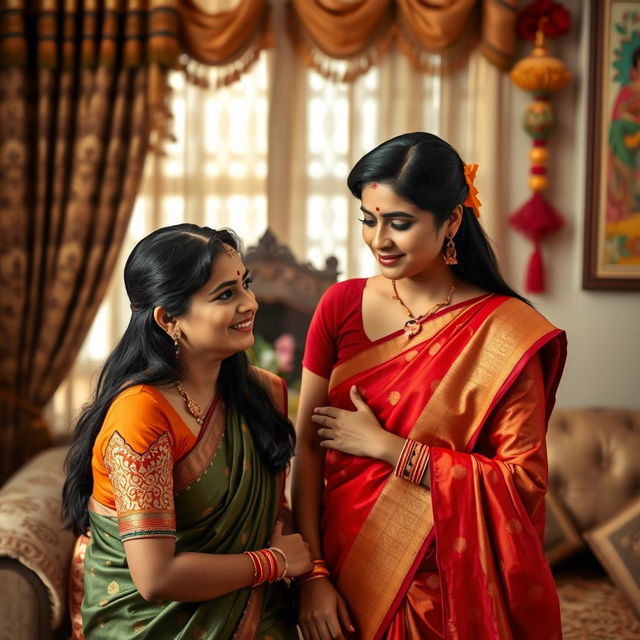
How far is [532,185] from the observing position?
3299mm

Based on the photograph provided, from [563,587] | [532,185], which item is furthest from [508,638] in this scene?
[532,185]

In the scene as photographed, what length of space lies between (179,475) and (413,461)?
46cm

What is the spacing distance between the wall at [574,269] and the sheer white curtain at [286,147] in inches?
7.6

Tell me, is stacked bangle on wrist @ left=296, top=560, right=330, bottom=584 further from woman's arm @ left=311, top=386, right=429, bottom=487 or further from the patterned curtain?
the patterned curtain

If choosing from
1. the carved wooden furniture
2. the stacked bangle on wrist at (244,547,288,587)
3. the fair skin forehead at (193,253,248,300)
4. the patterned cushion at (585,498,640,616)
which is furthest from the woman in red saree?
the carved wooden furniture

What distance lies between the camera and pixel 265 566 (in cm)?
156

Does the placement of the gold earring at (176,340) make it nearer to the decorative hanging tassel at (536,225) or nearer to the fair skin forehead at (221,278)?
the fair skin forehead at (221,278)

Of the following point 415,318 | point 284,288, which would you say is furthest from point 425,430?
point 284,288

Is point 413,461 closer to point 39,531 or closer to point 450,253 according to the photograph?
point 450,253

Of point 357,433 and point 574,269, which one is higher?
point 574,269

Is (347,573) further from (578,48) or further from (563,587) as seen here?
(578,48)

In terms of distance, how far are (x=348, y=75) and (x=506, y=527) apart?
88.5 inches

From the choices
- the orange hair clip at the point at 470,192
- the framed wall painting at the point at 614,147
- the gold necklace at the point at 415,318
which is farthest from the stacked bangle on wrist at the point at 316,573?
the framed wall painting at the point at 614,147

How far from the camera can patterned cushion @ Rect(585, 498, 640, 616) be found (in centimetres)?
257
